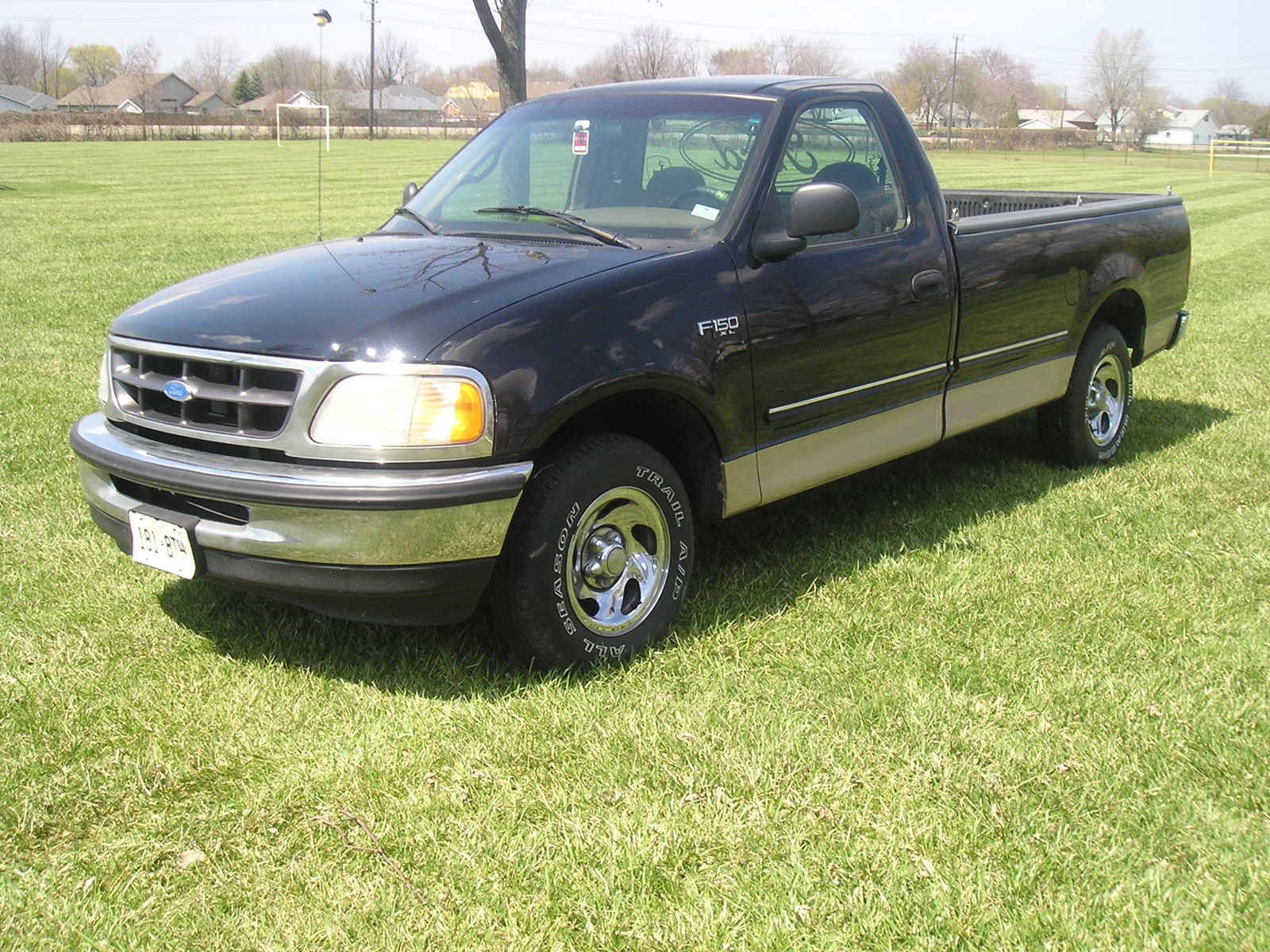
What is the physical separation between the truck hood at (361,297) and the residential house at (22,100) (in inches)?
4669

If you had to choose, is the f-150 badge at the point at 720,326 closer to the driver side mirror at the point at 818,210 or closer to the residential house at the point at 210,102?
the driver side mirror at the point at 818,210

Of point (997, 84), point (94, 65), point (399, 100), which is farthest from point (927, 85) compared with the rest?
point (94, 65)

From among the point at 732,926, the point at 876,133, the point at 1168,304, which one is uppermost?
the point at 876,133

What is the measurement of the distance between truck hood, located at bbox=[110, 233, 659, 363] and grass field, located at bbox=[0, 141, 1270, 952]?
108cm

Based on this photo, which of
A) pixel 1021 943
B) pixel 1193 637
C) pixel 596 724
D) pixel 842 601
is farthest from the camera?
pixel 842 601

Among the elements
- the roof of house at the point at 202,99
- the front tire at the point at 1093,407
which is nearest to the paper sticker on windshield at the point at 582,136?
the front tire at the point at 1093,407

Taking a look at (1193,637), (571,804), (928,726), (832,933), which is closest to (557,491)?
(571,804)

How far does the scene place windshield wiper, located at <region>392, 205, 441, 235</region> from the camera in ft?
15.6

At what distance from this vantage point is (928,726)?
3566 mm

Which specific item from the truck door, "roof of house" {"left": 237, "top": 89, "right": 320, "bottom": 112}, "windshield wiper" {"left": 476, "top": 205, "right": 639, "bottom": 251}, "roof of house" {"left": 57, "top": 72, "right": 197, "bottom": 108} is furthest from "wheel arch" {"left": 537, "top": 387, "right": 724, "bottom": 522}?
"roof of house" {"left": 57, "top": 72, "right": 197, "bottom": 108}

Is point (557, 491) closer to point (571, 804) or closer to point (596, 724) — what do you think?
point (596, 724)

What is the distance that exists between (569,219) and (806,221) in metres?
0.88

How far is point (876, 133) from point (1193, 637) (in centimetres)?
238

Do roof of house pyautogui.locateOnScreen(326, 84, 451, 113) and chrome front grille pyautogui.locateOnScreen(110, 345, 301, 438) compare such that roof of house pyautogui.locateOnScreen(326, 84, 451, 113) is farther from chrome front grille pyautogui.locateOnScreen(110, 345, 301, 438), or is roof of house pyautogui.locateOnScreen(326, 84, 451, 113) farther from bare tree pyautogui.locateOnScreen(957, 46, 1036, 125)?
chrome front grille pyautogui.locateOnScreen(110, 345, 301, 438)
